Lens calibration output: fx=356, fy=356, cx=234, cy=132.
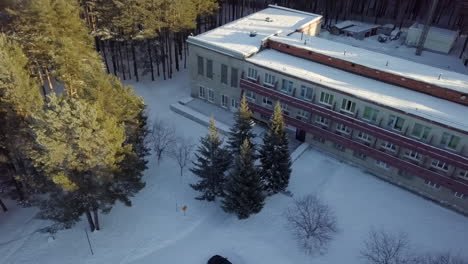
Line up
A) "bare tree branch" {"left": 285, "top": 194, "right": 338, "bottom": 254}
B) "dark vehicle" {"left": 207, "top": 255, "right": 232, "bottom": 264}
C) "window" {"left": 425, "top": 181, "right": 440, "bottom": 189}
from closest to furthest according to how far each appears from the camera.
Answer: "dark vehicle" {"left": 207, "top": 255, "right": 232, "bottom": 264} → "bare tree branch" {"left": 285, "top": 194, "right": 338, "bottom": 254} → "window" {"left": 425, "top": 181, "right": 440, "bottom": 189}

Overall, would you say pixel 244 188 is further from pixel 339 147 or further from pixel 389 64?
pixel 389 64

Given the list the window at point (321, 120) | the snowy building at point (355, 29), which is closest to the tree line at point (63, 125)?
the window at point (321, 120)

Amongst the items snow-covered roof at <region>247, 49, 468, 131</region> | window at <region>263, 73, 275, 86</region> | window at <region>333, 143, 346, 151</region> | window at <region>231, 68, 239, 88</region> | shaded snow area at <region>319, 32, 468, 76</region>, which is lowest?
window at <region>333, 143, 346, 151</region>

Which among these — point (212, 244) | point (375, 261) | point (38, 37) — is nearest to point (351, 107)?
point (375, 261)

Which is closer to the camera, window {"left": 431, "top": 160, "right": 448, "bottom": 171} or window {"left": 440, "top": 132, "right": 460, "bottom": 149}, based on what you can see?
window {"left": 440, "top": 132, "right": 460, "bottom": 149}

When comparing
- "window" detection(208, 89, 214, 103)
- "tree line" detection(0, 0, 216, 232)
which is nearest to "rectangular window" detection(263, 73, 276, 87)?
"window" detection(208, 89, 214, 103)

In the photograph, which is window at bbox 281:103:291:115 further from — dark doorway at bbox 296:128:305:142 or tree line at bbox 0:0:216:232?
tree line at bbox 0:0:216:232

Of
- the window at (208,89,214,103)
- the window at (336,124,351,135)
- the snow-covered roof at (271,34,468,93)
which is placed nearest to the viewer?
the snow-covered roof at (271,34,468,93)

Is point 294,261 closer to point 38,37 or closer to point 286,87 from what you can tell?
point 286,87
